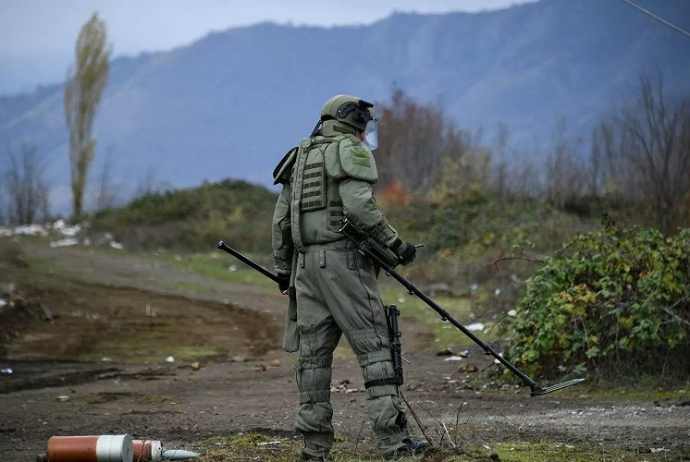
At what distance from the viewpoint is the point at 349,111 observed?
7.28 m

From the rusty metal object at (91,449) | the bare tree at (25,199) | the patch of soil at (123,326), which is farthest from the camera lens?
the bare tree at (25,199)

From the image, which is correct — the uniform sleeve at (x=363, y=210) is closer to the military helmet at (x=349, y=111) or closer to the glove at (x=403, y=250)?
the glove at (x=403, y=250)

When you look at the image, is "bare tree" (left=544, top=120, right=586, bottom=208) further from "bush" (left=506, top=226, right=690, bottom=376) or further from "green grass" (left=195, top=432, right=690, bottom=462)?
"green grass" (left=195, top=432, right=690, bottom=462)

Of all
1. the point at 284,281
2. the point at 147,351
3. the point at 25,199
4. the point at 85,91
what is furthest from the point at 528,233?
the point at 25,199

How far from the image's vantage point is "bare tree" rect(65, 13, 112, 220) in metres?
41.6

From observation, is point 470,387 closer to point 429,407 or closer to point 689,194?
point 429,407

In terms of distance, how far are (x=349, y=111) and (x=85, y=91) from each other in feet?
122

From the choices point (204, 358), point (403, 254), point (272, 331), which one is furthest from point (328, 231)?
point (272, 331)

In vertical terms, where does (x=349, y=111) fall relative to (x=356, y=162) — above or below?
above

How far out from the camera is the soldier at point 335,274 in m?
6.95

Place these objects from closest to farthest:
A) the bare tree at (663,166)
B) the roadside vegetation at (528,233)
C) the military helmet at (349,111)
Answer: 1. the military helmet at (349,111)
2. the roadside vegetation at (528,233)
3. the bare tree at (663,166)

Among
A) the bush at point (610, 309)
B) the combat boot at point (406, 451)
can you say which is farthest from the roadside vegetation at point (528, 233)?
the combat boot at point (406, 451)

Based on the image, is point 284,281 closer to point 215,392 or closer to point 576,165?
point 215,392

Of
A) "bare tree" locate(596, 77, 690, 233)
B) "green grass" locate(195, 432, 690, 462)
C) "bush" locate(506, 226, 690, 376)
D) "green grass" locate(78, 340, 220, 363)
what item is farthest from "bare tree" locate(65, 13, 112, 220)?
"green grass" locate(195, 432, 690, 462)
